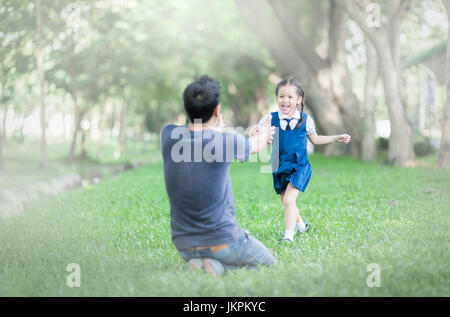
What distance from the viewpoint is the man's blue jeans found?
3785mm

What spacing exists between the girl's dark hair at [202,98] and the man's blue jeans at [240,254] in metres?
1.01

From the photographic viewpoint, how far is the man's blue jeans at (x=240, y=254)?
12.4ft

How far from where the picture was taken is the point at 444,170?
1099 cm

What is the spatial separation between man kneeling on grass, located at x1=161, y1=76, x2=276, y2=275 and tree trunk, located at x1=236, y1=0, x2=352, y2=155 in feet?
47.9

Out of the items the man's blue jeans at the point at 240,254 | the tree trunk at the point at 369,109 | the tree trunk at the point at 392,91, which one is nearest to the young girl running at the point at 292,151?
the man's blue jeans at the point at 240,254

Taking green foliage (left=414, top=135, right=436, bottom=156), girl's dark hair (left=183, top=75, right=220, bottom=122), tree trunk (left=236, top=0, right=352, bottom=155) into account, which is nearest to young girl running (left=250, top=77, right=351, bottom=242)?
girl's dark hair (left=183, top=75, right=220, bottom=122)

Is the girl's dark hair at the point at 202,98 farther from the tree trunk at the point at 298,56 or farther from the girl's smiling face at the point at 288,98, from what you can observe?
the tree trunk at the point at 298,56

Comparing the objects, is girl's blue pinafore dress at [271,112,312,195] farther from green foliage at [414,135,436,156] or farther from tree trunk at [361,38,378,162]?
green foliage at [414,135,436,156]

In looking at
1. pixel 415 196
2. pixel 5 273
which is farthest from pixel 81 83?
pixel 5 273

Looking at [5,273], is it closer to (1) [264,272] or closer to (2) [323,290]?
(1) [264,272]

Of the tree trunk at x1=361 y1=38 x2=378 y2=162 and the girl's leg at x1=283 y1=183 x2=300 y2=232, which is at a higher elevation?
the tree trunk at x1=361 y1=38 x2=378 y2=162

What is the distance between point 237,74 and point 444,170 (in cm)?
1633

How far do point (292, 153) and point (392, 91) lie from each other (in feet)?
31.3

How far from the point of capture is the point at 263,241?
5039 mm
